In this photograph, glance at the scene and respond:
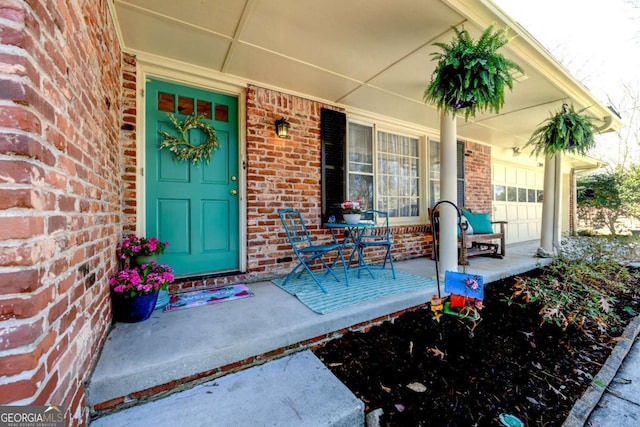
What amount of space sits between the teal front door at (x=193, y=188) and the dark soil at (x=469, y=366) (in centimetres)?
162

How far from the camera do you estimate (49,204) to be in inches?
33.0

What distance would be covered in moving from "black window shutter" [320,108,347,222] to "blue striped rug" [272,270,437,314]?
2.89 feet

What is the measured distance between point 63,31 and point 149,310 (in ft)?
5.49

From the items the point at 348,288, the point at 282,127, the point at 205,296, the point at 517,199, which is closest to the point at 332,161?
the point at 282,127

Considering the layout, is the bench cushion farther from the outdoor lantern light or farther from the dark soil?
the outdoor lantern light

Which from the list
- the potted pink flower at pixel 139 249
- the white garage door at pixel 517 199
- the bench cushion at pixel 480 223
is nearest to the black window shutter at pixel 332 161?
the potted pink flower at pixel 139 249

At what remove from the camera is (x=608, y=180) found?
7680mm

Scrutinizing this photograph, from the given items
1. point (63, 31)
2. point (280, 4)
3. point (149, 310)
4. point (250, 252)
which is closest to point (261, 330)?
point (149, 310)

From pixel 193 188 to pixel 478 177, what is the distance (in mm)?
5433

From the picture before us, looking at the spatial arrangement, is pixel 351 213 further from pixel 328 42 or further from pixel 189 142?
pixel 189 142

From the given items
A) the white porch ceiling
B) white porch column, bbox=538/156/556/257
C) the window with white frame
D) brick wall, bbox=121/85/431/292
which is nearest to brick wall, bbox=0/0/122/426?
the white porch ceiling

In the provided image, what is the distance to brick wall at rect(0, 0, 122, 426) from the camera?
681mm

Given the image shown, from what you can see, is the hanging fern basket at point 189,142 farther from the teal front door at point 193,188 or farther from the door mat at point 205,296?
the door mat at point 205,296

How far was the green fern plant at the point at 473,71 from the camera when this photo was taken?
6.86 ft
